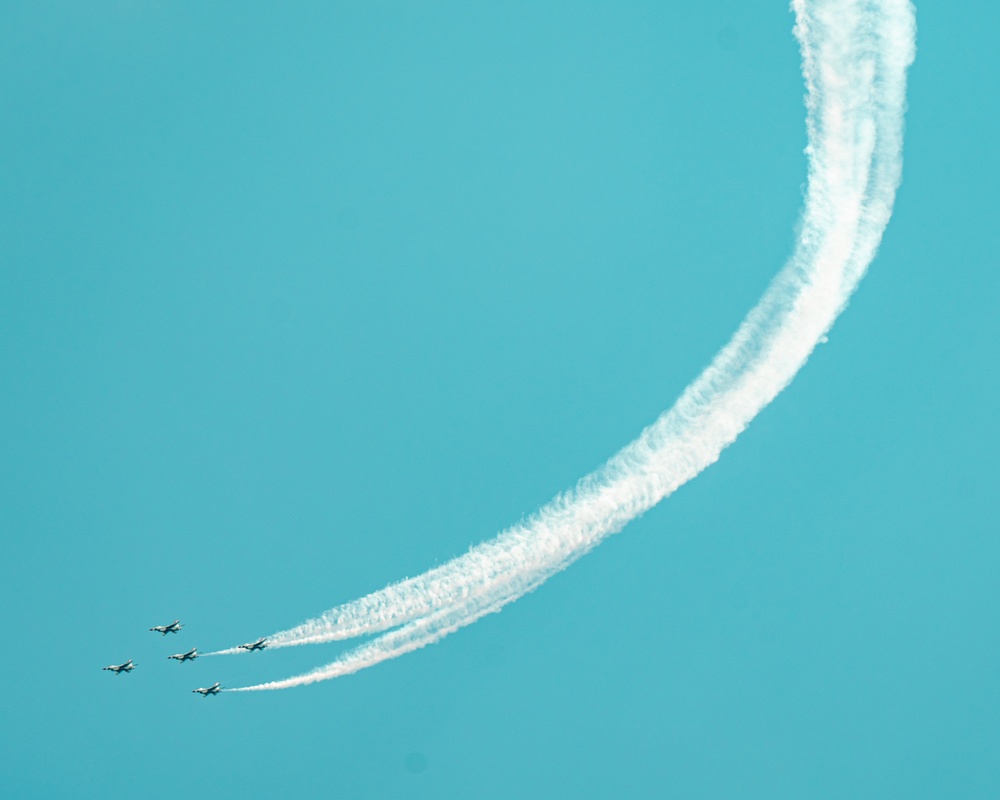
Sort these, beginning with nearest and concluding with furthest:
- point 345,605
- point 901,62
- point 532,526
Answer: point 901,62 → point 532,526 → point 345,605

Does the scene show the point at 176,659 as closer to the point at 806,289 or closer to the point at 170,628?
the point at 170,628

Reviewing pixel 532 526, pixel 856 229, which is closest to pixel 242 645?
pixel 532 526

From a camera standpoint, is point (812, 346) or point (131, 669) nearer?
point (812, 346)

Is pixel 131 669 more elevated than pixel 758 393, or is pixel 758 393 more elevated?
pixel 131 669

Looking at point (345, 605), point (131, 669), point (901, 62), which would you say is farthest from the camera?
point (131, 669)

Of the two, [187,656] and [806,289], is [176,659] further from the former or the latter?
[806,289]

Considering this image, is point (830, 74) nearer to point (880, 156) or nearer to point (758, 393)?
point (880, 156)

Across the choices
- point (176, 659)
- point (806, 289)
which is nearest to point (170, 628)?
point (176, 659)

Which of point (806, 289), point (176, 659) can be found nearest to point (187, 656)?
point (176, 659)
